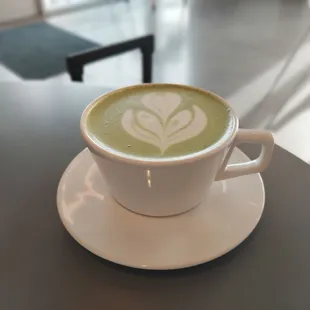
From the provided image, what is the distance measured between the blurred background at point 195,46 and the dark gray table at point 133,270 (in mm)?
1133

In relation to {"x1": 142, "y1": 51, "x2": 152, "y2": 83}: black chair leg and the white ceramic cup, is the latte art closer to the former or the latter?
the white ceramic cup

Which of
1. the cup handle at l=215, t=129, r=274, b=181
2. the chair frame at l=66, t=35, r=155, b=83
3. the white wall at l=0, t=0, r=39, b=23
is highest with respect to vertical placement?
the cup handle at l=215, t=129, r=274, b=181

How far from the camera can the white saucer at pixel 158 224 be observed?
0.42 m

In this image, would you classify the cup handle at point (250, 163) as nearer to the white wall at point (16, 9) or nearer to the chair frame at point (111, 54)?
the chair frame at point (111, 54)

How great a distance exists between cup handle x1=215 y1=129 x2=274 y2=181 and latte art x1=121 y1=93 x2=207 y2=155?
0.04 m

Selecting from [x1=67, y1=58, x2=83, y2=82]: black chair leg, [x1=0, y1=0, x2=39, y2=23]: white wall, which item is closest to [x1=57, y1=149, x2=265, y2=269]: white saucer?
[x1=67, y1=58, x2=83, y2=82]: black chair leg

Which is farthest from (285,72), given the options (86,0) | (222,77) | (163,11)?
(86,0)

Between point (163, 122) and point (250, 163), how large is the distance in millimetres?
108

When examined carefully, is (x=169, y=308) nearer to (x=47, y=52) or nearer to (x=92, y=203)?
(x=92, y=203)

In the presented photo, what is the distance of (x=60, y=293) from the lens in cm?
Answer: 41

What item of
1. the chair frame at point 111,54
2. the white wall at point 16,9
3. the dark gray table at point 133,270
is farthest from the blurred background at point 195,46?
the dark gray table at point 133,270

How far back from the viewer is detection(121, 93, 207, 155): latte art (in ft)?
1.46

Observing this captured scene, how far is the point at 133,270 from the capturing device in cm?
43

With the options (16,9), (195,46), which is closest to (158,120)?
(195,46)
